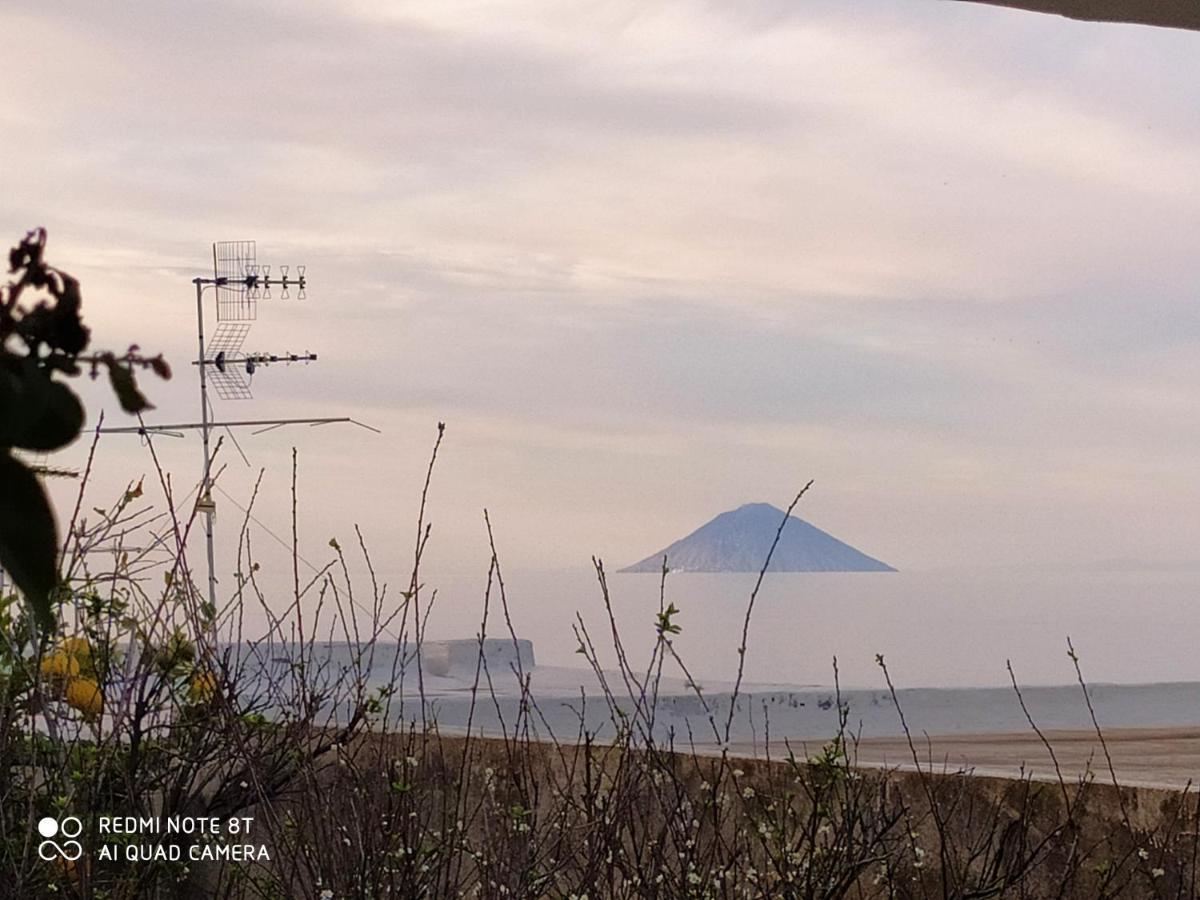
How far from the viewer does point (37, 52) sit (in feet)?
4.53

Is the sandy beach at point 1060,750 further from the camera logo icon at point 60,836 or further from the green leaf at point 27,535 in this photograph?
the green leaf at point 27,535

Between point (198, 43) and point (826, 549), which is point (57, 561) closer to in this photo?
point (198, 43)

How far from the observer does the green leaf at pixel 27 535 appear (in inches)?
13.5

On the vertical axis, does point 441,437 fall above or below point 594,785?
above

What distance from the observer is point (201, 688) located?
2861mm

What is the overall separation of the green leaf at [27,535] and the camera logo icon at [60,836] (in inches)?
98.1

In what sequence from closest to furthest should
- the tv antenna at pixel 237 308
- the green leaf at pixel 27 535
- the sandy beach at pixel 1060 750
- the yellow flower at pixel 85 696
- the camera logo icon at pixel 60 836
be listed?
the green leaf at pixel 27 535, the camera logo icon at pixel 60 836, the yellow flower at pixel 85 696, the sandy beach at pixel 1060 750, the tv antenna at pixel 237 308

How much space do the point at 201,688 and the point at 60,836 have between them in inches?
14.4

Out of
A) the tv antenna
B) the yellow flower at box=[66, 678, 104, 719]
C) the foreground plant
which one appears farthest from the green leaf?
the tv antenna

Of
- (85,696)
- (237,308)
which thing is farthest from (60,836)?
(237,308)

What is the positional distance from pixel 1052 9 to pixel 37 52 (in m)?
0.92

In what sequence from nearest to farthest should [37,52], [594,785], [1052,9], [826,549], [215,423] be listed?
[1052,9] → [37,52] → [594,785] → [215,423] → [826,549]

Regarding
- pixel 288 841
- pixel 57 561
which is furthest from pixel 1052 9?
pixel 288 841

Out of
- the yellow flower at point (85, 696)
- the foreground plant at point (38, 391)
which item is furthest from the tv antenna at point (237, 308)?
the foreground plant at point (38, 391)
